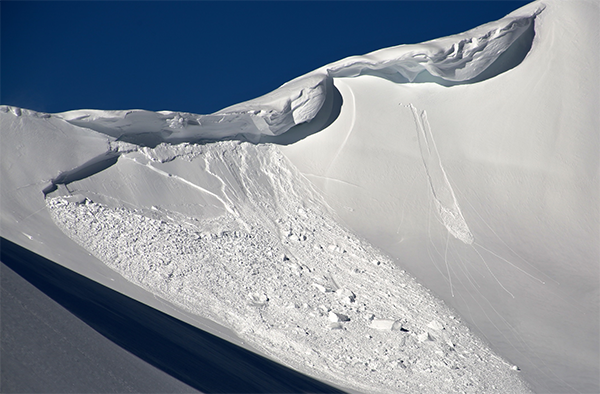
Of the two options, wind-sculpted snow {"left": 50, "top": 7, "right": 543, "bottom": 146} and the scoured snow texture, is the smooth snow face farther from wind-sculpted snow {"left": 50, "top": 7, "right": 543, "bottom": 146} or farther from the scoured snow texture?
the scoured snow texture

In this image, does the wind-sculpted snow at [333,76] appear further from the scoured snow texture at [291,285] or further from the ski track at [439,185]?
the ski track at [439,185]

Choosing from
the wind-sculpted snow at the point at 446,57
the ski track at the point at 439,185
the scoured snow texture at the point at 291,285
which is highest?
the wind-sculpted snow at the point at 446,57

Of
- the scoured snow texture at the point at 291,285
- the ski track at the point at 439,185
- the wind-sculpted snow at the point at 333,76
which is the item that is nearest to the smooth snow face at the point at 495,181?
the ski track at the point at 439,185

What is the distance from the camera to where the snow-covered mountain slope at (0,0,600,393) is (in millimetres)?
6066

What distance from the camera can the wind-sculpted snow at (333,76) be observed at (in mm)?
8258

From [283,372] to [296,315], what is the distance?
1.13 m

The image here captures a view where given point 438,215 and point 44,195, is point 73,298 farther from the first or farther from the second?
point 438,215

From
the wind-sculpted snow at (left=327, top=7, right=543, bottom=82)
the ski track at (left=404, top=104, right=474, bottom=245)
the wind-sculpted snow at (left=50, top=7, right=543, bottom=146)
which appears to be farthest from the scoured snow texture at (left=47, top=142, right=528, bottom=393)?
the wind-sculpted snow at (left=327, top=7, right=543, bottom=82)

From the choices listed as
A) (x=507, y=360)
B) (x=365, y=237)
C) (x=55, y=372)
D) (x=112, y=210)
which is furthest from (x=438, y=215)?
(x=55, y=372)

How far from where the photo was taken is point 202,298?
6.21 m

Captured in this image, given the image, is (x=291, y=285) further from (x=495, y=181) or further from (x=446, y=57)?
(x=446, y=57)

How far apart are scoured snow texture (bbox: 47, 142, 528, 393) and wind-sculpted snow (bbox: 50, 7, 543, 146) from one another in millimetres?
487

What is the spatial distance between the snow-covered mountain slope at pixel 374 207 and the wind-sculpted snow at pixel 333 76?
0.04 metres

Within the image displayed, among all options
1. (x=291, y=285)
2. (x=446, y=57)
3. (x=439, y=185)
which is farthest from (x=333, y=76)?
(x=291, y=285)
